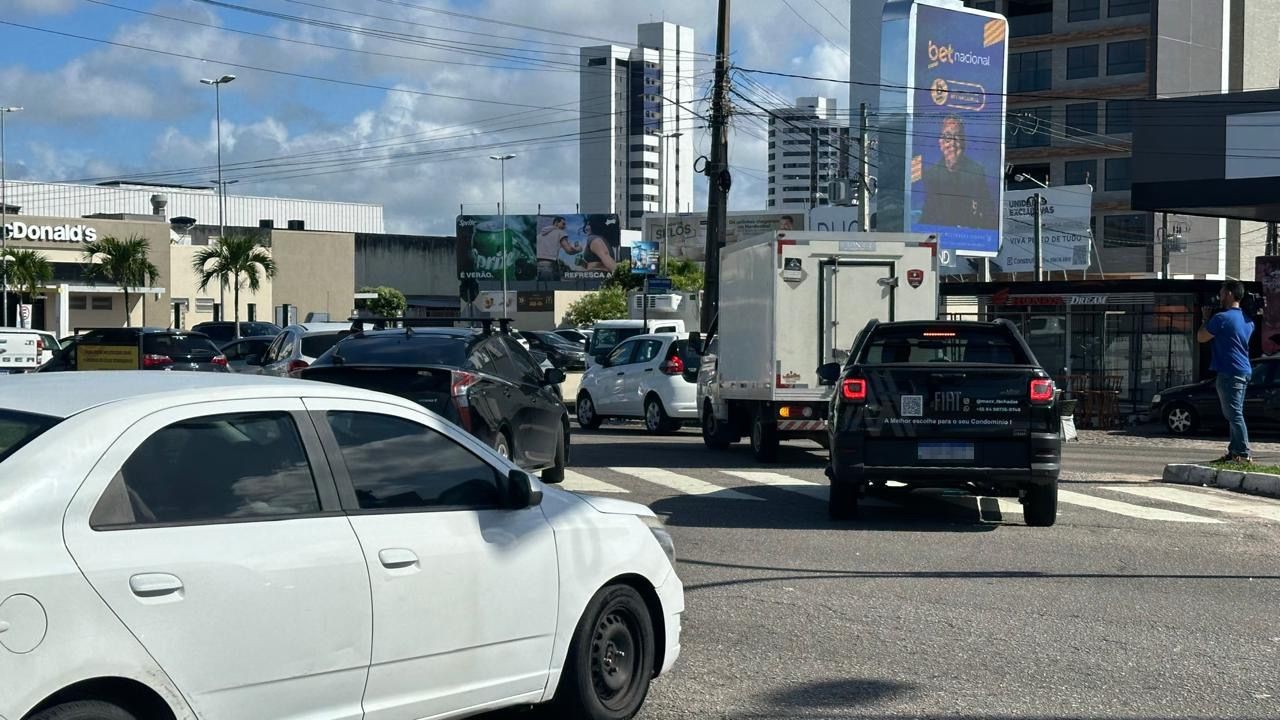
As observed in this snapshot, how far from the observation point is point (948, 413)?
1217cm

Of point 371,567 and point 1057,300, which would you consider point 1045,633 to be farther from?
point 1057,300

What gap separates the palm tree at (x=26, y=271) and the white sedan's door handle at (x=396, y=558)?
55.6 meters

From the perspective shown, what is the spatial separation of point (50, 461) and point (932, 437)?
881 cm

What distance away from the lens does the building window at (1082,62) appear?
74.7 metres

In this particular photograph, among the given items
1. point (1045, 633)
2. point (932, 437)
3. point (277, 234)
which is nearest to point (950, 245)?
point (277, 234)

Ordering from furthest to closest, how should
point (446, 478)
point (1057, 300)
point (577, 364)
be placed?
point (577, 364)
point (1057, 300)
point (446, 478)

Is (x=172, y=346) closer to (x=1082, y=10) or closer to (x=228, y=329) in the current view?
(x=228, y=329)

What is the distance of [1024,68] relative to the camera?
7669cm

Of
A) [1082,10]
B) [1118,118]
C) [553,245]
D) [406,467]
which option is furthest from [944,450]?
[553,245]

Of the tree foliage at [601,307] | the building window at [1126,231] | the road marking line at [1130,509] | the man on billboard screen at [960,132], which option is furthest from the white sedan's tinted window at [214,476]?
the tree foliage at [601,307]

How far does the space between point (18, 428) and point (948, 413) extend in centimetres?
876

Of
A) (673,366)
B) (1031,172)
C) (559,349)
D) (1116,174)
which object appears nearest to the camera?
(673,366)

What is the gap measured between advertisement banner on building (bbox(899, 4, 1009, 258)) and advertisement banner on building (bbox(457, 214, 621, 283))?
53203 mm

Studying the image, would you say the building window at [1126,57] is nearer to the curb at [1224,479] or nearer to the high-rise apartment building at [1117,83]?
the high-rise apartment building at [1117,83]
